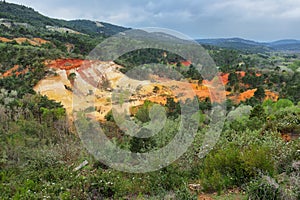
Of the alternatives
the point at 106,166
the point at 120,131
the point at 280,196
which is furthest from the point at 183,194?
the point at 120,131

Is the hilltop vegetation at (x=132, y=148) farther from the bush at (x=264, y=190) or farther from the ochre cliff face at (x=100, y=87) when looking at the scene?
the ochre cliff face at (x=100, y=87)

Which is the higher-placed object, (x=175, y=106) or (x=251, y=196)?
(x=251, y=196)

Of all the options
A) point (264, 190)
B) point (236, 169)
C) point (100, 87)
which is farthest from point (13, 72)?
point (264, 190)

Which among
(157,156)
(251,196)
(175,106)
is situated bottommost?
(175,106)

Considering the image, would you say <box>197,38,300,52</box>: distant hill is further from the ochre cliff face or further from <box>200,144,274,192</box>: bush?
<box>200,144,274,192</box>: bush

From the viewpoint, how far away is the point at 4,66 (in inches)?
962

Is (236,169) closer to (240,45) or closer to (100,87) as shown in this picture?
(100,87)

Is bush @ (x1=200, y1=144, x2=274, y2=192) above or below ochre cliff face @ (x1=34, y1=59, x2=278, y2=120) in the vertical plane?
above

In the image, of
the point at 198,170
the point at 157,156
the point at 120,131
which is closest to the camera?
the point at 198,170

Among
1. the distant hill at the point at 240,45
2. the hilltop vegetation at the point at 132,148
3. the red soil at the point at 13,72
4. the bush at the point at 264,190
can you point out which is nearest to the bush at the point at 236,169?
the hilltop vegetation at the point at 132,148

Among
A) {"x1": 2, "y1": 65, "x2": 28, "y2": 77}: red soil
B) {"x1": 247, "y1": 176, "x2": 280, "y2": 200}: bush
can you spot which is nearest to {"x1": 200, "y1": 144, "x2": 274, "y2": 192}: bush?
{"x1": 247, "y1": 176, "x2": 280, "y2": 200}: bush

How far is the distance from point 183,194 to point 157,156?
306cm

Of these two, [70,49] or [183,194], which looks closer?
[183,194]

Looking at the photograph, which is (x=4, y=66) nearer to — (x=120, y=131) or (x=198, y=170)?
(x=120, y=131)
